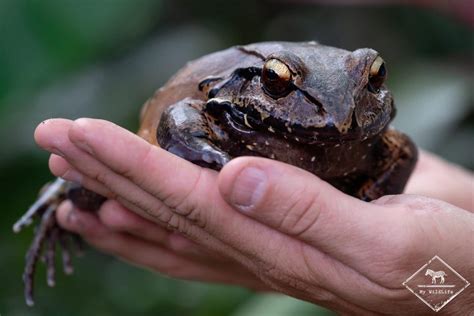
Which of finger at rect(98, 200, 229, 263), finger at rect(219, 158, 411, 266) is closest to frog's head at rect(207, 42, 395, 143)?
finger at rect(219, 158, 411, 266)

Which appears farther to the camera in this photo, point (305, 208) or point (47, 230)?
point (47, 230)

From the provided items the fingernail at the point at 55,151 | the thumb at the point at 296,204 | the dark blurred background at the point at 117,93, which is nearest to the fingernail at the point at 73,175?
the fingernail at the point at 55,151

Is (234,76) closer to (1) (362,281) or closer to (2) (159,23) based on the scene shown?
(1) (362,281)

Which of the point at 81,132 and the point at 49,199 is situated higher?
the point at 81,132

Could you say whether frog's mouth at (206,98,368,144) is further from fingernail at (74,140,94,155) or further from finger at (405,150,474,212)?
finger at (405,150,474,212)

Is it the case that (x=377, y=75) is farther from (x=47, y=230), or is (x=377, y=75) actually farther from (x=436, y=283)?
(x=47, y=230)

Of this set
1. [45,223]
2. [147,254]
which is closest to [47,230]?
[45,223]
